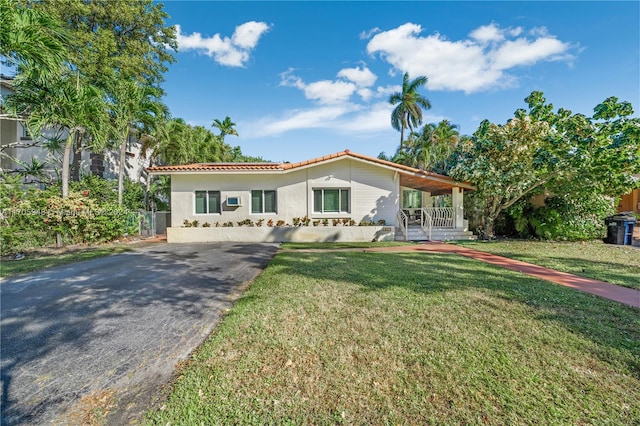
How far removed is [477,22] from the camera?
11750 mm

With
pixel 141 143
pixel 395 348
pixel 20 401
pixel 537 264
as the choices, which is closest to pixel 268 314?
pixel 395 348

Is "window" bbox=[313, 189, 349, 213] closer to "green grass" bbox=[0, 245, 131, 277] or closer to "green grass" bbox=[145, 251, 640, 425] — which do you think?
"green grass" bbox=[0, 245, 131, 277]

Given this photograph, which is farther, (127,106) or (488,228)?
(127,106)

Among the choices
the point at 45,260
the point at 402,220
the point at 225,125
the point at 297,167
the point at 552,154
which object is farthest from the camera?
the point at 225,125

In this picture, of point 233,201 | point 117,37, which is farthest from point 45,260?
point 117,37

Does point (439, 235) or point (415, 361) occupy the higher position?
point (439, 235)

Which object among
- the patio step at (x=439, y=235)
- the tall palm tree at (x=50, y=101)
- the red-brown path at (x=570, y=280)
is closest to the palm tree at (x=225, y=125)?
the tall palm tree at (x=50, y=101)

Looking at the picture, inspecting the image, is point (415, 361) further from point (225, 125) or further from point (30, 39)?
point (225, 125)

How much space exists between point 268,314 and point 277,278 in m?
2.08

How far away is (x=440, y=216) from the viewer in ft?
46.0

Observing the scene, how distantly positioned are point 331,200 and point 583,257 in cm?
967

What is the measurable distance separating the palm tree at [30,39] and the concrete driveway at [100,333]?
5.48 meters

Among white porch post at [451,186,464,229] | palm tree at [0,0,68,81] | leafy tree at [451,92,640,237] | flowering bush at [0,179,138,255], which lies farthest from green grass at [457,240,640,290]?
flowering bush at [0,179,138,255]

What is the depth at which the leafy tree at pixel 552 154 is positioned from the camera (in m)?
10.2
